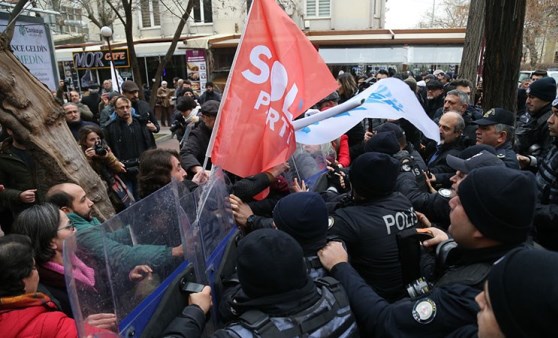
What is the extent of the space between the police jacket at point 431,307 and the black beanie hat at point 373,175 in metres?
0.56

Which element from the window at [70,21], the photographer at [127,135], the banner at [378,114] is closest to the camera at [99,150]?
the photographer at [127,135]

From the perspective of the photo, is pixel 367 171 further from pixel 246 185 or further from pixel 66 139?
pixel 66 139

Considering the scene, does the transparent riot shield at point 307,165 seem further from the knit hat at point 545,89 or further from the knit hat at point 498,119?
the knit hat at point 545,89

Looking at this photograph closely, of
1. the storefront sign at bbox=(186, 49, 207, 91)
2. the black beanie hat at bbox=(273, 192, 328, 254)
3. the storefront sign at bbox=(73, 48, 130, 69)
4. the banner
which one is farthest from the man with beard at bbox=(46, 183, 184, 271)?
the storefront sign at bbox=(186, 49, 207, 91)

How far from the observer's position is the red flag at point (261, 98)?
93.4 inches

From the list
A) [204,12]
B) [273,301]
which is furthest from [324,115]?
[204,12]

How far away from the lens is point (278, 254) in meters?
1.47

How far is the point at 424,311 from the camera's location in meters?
1.45

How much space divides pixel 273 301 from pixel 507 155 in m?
2.89

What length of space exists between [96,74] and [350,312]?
23.5 m

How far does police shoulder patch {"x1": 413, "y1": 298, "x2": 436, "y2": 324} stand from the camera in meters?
1.43

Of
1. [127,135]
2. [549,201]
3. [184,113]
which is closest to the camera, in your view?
[549,201]

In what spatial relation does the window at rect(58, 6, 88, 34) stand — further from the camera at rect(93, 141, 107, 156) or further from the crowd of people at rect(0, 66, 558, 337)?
the crowd of people at rect(0, 66, 558, 337)

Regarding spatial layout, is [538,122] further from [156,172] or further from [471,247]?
[156,172]
